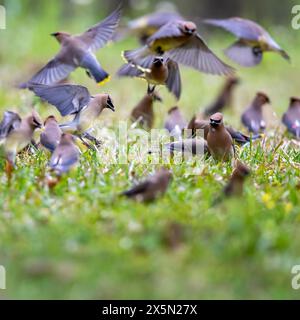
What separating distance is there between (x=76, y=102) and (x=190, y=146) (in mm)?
994

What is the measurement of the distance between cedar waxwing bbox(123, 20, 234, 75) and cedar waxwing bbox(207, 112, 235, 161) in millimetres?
1179

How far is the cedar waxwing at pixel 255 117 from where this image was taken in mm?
8242

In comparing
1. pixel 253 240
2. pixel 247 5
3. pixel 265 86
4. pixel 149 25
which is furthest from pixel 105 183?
pixel 247 5

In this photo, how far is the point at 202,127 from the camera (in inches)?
285

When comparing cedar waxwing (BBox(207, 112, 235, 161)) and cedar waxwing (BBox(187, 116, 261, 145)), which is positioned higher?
cedar waxwing (BBox(187, 116, 261, 145))

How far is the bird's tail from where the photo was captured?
22.4 ft

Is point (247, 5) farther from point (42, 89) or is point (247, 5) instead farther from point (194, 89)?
point (42, 89)

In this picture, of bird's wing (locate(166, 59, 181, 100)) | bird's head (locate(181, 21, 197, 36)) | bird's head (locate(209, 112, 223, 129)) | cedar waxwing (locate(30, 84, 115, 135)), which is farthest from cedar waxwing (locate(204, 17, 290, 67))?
cedar waxwing (locate(30, 84, 115, 135))

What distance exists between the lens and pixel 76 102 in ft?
21.7

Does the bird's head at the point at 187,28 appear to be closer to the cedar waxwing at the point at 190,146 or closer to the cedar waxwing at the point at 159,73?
the cedar waxwing at the point at 159,73

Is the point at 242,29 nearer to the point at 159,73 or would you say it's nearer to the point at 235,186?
the point at 159,73

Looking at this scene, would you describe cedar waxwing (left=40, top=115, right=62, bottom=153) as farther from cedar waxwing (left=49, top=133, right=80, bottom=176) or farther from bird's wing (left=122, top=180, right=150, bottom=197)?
bird's wing (left=122, top=180, right=150, bottom=197)

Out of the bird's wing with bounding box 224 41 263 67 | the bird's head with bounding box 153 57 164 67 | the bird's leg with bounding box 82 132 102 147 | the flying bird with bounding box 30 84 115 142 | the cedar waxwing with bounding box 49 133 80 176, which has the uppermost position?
the bird's wing with bounding box 224 41 263 67

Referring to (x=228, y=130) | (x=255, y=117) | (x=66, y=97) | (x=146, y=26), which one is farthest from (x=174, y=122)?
(x=146, y=26)
